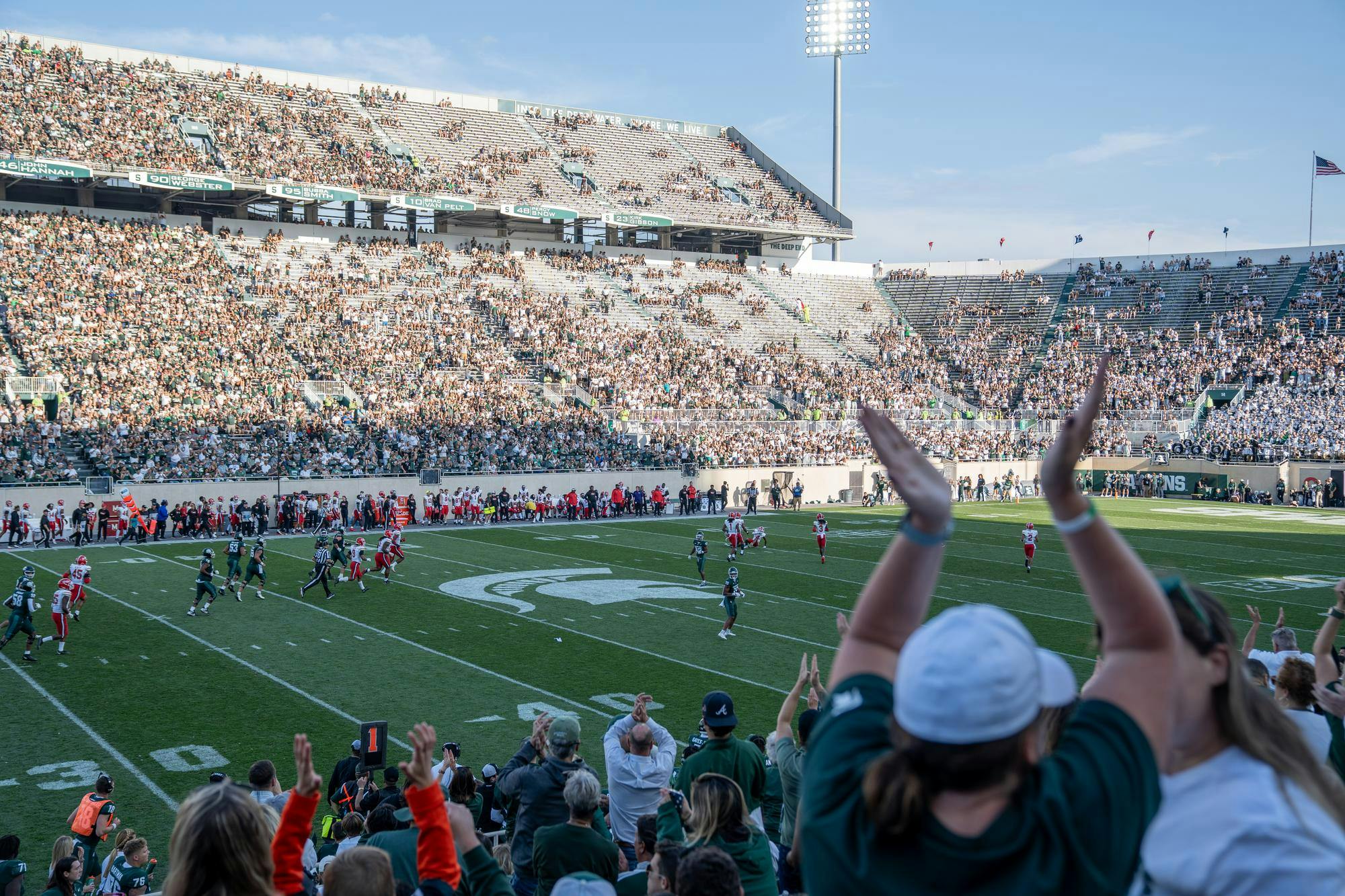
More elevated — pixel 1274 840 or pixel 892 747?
pixel 892 747

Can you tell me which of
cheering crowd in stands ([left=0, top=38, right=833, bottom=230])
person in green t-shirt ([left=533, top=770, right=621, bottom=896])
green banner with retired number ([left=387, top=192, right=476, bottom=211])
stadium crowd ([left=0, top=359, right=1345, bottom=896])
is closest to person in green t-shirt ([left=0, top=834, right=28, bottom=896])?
person in green t-shirt ([left=533, top=770, right=621, bottom=896])

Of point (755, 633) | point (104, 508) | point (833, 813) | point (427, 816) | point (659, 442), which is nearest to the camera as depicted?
point (833, 813)

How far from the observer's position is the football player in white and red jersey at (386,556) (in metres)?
23.7

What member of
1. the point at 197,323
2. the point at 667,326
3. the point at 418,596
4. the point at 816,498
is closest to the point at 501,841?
the point at 418,596

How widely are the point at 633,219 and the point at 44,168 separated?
83.4 feet

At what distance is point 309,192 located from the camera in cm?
4628

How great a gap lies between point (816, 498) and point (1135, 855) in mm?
43158

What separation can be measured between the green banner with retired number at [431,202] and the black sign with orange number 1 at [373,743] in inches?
1685

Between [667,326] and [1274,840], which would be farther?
[667,326]

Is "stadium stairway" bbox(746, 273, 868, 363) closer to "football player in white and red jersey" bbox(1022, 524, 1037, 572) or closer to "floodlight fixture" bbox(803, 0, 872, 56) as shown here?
"floodlight fixture" bbox(803, 0, 872, 56)

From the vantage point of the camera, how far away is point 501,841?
26.9ft

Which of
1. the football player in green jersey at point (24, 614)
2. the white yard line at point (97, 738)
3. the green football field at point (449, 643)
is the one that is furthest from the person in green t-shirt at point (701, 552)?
the white yard line at point (97, 738)

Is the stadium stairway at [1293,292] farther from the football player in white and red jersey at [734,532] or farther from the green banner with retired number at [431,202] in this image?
the football player in white and red jersey at [734,532]

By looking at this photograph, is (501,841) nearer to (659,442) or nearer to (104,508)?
(104,508)
